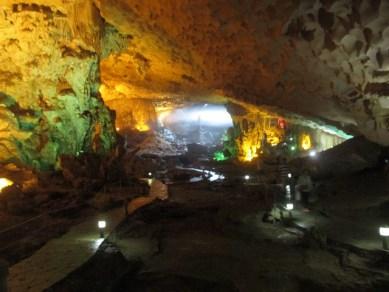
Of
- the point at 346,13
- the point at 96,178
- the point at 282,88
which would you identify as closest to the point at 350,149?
the point at 282,88

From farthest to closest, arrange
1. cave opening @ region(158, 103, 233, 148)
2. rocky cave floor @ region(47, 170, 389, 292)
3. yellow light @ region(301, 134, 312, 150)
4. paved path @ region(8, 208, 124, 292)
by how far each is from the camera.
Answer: cave opening @ region(158, 103, 233, 148) < yellow light @ region(301, 134, 312, 150) < rocky cave floor @ region(47, 170, 389, 292) < paved path @ region(8, 208, 124, 292)

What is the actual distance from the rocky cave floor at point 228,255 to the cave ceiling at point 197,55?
3.74 m

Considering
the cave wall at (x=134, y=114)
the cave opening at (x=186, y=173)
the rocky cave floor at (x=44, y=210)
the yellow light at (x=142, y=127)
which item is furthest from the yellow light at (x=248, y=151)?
the rocky cave floor at (x=44, y=210)

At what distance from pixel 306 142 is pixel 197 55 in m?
13.4

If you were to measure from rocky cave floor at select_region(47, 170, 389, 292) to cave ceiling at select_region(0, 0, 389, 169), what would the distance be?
3.74 meters

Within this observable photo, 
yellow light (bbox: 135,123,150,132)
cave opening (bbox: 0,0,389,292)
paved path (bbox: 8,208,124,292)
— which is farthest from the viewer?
yellow light (bbox: 135,123,150,132)

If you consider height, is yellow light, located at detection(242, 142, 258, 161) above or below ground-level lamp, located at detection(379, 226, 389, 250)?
above

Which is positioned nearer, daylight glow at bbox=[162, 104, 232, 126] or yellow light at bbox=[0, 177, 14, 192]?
yellow light at bbox=[0, 177, 14, 192]

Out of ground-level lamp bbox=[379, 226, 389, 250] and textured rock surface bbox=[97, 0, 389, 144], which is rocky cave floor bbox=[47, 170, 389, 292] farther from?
textured rock surface bbox=[97, 0, 389, 144]

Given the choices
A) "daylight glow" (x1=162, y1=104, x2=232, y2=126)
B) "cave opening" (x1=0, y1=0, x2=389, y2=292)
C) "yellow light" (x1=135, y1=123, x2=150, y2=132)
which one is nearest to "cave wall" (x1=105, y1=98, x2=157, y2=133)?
"yellow light" (x1=135, y1=123, x2=150, y2=132)

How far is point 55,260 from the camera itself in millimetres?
6223

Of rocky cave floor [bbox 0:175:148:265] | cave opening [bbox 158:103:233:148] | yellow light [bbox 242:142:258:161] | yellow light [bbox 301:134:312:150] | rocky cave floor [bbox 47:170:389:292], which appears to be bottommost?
rocky cave floor [bbox 47:170:389:292]

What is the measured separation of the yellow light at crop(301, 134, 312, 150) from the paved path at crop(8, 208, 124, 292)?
18956 mm

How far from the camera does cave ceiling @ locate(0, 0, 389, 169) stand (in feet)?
30.7
